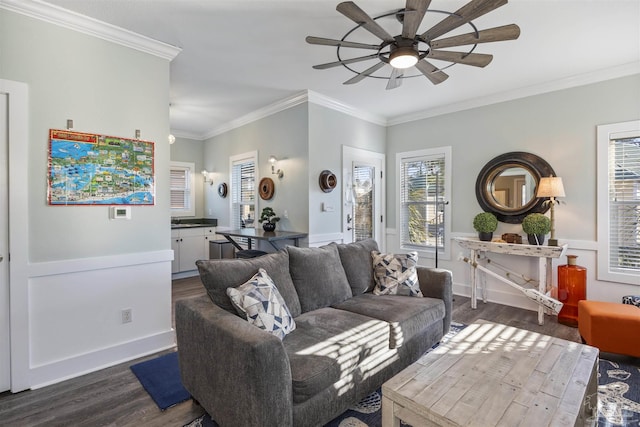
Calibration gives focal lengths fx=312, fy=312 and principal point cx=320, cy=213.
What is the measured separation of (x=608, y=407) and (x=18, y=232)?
4.13 meters

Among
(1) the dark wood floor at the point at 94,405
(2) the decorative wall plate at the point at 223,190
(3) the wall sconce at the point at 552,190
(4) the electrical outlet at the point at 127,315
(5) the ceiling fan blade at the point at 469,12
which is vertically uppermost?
(5) the ceiling fan blade at the point at 469,12

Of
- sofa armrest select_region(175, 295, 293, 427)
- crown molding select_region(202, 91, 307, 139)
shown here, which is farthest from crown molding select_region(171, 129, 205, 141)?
sofa armrest select_region(175, 295, 293, 427)

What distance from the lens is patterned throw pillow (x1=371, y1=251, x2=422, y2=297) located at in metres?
2.83

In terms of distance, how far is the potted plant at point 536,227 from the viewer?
3.50 meters

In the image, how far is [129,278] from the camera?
2.68 meters

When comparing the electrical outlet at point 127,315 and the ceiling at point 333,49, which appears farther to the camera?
the electrical outlet at point 127,315

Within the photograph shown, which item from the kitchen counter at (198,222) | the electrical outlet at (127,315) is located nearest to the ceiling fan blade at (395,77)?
the electrical outlet at (127,315)

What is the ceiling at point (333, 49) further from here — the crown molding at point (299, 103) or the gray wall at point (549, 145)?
the gray wall at point (549, 145)

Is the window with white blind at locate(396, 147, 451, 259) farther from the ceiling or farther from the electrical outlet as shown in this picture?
the electrical outlet

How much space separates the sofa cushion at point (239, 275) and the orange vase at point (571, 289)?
3.07 meters

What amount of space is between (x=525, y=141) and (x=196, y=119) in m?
4.93

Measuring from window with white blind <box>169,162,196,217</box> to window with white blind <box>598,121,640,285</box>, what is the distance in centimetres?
637

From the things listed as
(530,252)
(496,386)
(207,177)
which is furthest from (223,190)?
(496,386)

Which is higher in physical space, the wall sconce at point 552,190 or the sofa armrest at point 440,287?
the wall sconce at point 552,190
